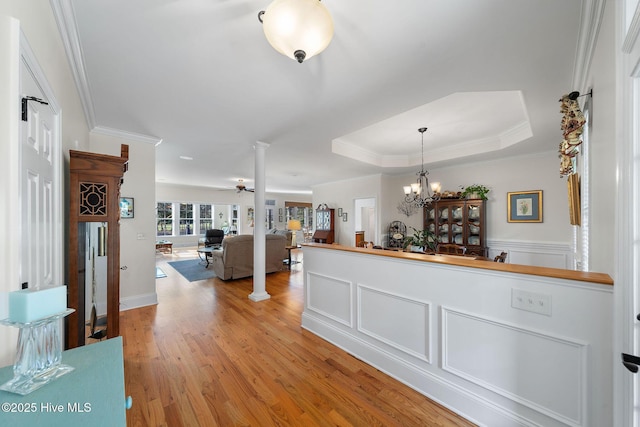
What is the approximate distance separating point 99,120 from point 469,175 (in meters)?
6.46

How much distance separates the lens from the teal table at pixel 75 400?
59 cm

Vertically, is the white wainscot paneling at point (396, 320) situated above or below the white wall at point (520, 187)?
below

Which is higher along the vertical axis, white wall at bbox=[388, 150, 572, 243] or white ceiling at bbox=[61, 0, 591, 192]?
white ceiling at bbox=[61, 0, 591, 192]

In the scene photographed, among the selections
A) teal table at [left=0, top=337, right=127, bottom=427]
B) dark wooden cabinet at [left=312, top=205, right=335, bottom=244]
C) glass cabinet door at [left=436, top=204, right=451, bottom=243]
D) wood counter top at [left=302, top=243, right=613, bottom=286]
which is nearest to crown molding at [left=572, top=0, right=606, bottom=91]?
wood counter top at [left=302, top=243, right=613, bottom=286]

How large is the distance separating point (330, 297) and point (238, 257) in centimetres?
314

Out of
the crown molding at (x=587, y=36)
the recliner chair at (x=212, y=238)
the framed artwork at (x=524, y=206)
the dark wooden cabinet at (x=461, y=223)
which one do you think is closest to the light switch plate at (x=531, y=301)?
the crown molding at (x=587, y=36)

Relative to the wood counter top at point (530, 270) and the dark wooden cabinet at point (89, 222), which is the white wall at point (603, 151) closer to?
the wood counter top at point (530, 270)

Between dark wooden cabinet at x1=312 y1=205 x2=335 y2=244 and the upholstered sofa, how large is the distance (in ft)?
8.00

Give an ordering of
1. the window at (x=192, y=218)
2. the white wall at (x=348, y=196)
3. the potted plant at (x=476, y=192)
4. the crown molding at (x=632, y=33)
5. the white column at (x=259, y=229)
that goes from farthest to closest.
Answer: the window at (x=192, y=218), the white wall at (x=348, y=196), the potted plant at (x=476, y=192), the white column at (x=259, y=229), the crown molding at (x=632, y=33)

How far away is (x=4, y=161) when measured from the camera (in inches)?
35.4

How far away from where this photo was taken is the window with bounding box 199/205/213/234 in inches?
408

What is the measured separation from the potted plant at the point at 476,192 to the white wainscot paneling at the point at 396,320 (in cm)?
397

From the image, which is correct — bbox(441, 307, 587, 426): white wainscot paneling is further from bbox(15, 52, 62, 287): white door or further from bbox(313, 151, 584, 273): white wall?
bbox(313, 151, 584, 273): white wall

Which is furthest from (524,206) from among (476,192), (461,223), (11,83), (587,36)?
(11,83)
